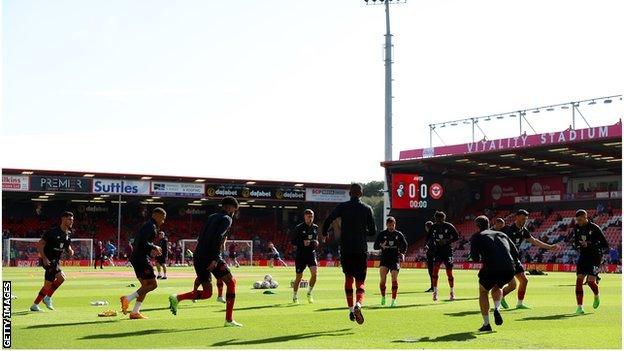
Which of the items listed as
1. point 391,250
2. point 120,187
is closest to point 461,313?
point 391,250

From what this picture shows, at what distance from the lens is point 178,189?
252 ft

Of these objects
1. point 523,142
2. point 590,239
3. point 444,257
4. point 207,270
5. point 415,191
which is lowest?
point 207,270

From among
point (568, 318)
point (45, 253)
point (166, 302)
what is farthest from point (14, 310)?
point (568, 318)

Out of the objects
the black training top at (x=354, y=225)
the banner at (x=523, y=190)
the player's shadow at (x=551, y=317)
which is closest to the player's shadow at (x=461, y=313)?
the player's shadow at (x=551, y=317)

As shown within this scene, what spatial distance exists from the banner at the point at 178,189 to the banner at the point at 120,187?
0.80 meters

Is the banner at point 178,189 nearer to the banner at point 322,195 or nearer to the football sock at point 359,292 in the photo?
the banner at point 322,195

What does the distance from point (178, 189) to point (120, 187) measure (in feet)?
16.4

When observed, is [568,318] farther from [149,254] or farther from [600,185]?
[600,185]

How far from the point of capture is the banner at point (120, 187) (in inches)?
2879

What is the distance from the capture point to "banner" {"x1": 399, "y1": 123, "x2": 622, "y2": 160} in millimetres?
56812

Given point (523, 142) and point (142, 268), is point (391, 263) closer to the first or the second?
point (142, 268)

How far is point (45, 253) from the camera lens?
62.1ft

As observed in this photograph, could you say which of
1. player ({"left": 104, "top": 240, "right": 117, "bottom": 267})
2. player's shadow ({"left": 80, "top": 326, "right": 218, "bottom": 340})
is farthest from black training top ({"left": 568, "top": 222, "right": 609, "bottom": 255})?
player ({"left": 104, "top": 240, "right": 117, "bottom": 267})

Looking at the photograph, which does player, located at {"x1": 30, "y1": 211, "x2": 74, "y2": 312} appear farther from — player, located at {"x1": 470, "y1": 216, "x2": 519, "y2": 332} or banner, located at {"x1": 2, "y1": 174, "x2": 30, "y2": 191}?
banner, located at {"x1": 2, "y1": 174, "x2": 30, "y2": 191}
